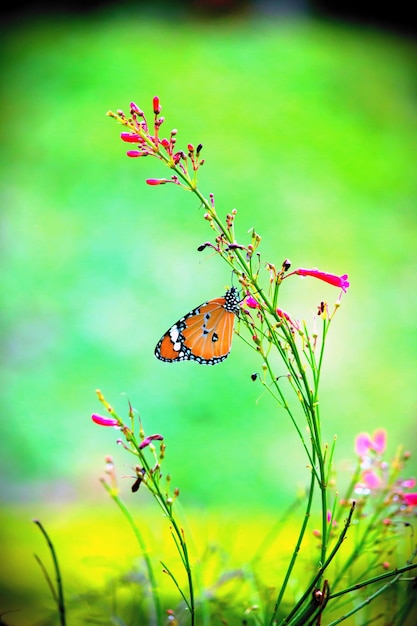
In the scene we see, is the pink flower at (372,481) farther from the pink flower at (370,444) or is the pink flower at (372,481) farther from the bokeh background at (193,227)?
the bokeh background at (193,227)

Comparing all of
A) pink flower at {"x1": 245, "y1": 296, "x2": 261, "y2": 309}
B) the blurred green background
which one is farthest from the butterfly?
the blurred green background

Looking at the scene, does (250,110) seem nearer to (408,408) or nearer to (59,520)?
(408,408)

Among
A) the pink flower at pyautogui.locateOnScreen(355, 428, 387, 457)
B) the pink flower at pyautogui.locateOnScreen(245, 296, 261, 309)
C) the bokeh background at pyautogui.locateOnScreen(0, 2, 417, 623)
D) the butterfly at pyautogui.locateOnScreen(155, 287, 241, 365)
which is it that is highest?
the bokeh background at pyautogui.locateOnScreen(0, 2, 417, 623)

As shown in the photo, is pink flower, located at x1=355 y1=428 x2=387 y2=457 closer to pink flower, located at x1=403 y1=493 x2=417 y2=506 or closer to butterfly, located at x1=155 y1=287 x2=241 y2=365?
pink flower, located at x1=403 y1=493 x2=417 y2=506

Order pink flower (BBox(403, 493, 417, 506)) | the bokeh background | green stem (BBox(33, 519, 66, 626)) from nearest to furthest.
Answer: green stem (BBox(33, 519, 66, 626)) < pink flower (BBox(403, 493, 417, 506)) < the bokeh background

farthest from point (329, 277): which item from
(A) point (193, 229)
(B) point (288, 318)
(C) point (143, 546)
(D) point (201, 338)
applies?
(A) point (193, 229)

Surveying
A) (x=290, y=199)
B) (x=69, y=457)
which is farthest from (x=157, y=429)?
(x=290, y=199)

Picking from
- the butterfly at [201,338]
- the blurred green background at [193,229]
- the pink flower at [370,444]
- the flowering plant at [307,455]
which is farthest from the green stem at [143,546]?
the blurred green background at [193,229]
